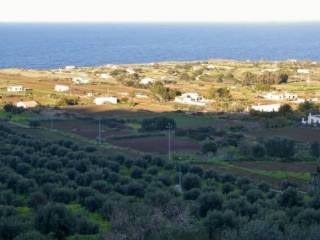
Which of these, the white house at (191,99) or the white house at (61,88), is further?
the white house at (61,88)

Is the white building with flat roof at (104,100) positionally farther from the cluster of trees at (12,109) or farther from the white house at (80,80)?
the white house at (80,80)

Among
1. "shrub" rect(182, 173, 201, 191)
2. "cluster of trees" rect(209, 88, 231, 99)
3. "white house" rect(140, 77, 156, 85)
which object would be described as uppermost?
"white house" rect(140, 77, 156, 85)

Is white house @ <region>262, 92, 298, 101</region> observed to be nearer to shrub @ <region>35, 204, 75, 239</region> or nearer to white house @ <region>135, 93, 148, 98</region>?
white house @ <region>135, 93, 148, 98</region>

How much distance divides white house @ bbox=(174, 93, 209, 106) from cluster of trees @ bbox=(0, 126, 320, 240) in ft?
98.5

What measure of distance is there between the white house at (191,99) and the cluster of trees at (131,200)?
1181 inches

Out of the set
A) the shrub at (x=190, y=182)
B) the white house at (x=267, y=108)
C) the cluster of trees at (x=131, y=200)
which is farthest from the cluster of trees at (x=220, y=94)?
the shrub at (x=190, y=182)

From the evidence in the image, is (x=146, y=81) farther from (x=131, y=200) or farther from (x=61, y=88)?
(x=131, y=200)

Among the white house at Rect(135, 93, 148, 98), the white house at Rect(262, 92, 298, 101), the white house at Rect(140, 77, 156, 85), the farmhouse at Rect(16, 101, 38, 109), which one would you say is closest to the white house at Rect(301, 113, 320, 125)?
the white house at Rect(262, 92, 298, 101)

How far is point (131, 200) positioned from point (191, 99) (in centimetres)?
4812

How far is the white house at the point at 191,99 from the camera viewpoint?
6938cm

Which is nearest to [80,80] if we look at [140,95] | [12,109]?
[140,95]

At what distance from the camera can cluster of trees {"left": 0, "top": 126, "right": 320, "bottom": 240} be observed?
15.5 meters

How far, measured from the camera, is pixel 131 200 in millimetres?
23219

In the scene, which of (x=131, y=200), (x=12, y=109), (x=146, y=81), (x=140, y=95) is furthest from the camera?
(x=146, y=81)
